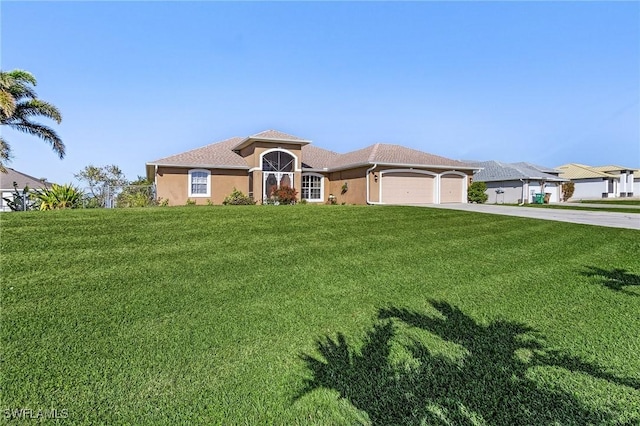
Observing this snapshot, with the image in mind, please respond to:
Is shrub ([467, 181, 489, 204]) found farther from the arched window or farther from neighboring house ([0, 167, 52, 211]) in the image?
neighboring house ([0, 167, 52, 211])

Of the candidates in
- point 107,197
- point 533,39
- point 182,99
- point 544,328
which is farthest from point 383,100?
point 544,328

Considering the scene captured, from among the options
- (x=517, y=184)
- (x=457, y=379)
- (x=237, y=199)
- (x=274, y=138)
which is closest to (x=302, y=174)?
(x=274, y=138)

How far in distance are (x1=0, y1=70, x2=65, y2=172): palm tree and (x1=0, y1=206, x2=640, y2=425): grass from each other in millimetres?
11417

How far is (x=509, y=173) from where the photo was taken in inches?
1502

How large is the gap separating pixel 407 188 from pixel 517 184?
19907 mm

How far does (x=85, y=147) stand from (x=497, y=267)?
74.1 ft

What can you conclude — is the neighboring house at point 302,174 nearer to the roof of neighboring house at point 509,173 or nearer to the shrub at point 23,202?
the shrub at point 23,202

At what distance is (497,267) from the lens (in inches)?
291

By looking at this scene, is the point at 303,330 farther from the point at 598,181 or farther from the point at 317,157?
the point at 598,181

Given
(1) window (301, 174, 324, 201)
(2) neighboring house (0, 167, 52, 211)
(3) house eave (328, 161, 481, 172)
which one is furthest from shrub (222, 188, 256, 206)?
(2) neighboring house (0, 167, 52, 211)

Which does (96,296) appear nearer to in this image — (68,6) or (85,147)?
(68,6)

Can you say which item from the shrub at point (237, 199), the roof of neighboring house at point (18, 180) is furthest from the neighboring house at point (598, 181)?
the roof of neighboring house at point (18, 180)

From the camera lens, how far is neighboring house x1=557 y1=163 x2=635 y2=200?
1929 inches

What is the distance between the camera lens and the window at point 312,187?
2505 cm
